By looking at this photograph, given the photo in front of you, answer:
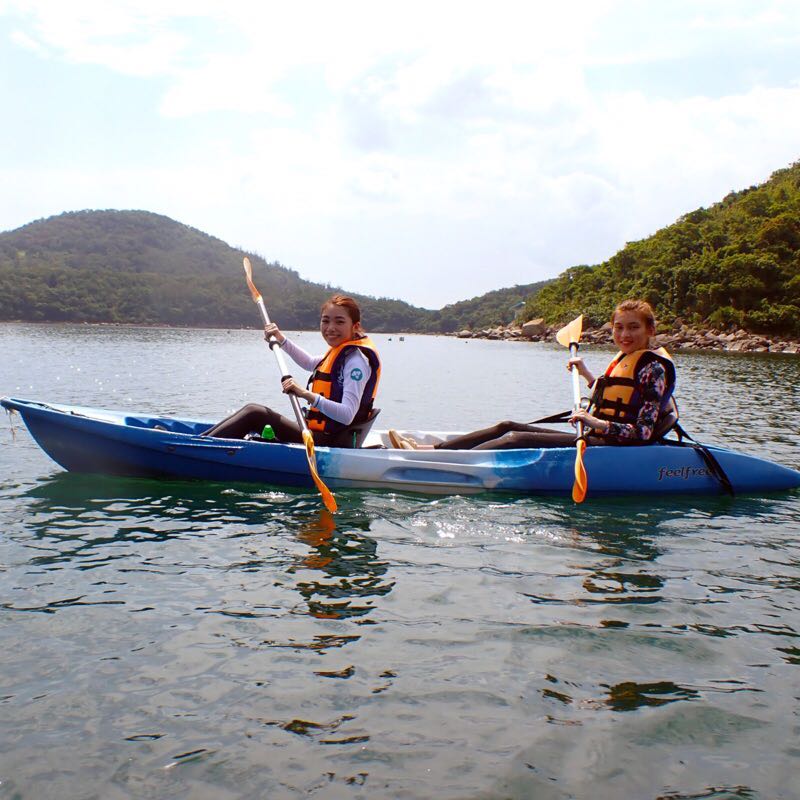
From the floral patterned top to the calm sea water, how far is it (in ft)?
2.06

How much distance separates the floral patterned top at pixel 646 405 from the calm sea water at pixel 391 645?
2.06ft

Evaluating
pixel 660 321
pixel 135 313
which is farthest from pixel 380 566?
pixel 135 313

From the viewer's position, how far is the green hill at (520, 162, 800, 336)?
5197 centimetres

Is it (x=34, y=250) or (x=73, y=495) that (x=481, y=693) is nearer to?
(x=73, y=495)

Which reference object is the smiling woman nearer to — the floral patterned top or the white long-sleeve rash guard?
the white long-sleeve rash guard

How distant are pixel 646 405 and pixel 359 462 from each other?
256cm

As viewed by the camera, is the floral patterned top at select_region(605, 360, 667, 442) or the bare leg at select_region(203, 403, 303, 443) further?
the bare leg at select_region(203, 403, 303, 443)

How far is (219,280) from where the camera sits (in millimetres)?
138750

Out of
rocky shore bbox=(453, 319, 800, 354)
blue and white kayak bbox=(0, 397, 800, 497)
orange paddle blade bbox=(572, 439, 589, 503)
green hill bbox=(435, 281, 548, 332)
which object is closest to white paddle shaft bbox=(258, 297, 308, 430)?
blue and white kayak bbox=(0, 397, 800, 497)

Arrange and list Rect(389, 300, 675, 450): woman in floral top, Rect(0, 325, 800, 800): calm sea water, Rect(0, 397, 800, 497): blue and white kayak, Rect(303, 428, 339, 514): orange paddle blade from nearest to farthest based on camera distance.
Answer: Rect(0, 325, 800, 800): calm sea water
Rect(303, 428, 339, 514): orange paddle blade
Rect(389, 300, 675, 450): woman in floral top
Rect(0, 397, 800, 497): blue and white kayak

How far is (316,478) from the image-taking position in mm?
5910

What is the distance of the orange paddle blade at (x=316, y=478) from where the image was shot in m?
5.86

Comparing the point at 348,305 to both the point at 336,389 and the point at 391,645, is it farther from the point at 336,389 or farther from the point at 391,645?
the point at 391,645

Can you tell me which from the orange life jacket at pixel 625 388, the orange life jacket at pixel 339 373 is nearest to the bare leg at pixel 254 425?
the orange life jacket at pixel 339 373
